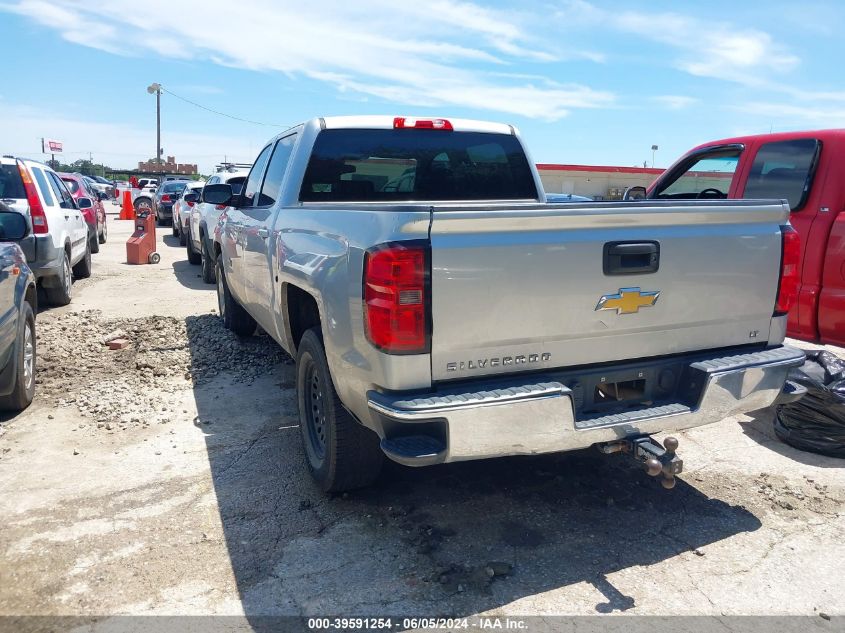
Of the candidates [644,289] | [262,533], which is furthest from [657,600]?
[262,533]

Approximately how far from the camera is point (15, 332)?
4.90m

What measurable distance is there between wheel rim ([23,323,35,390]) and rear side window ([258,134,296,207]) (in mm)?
2091

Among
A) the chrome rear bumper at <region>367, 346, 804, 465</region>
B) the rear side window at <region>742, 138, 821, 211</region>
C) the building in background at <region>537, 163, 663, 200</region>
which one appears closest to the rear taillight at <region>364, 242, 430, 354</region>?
the chrome rear bumper at <region>367, 346, 804, 465</region>

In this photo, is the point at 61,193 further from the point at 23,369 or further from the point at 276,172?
the point at 276,172

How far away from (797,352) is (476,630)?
2240 millimetres

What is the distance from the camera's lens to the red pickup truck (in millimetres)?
4969

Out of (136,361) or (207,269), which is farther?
(207,269)

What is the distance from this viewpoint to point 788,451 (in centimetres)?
452

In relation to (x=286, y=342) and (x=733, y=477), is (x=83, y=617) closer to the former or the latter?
(x=286, y=342)

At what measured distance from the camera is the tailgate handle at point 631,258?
302cm

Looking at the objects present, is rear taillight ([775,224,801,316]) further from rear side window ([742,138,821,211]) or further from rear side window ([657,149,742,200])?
rear side window ([657,149,742,200])

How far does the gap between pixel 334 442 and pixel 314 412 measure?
588 millimetres

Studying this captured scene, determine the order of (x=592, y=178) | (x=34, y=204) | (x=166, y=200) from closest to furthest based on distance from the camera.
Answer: (x=34, y=204)
(x=166, y=200)
(x=592, y=178)

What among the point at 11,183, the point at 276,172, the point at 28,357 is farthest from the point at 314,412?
the point at 11,183
